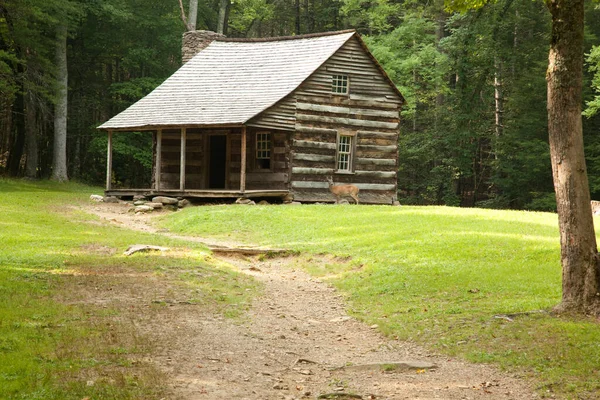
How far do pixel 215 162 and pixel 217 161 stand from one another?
0.34 ft

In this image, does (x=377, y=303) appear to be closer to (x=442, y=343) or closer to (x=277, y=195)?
(x=442, y=343)

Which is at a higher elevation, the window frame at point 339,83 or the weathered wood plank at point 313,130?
the window frame at point 339,83

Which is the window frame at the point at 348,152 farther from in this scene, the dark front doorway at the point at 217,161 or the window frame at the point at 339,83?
the dark front doorway at the point at 217,161

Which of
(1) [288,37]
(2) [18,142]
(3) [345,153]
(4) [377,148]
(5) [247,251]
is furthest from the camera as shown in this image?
(2) [18,142]

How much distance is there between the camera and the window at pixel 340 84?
32781 millimetres

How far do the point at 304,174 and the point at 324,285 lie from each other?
54.4ft

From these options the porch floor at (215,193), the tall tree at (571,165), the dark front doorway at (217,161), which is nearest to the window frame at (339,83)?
the porch floor at (215,193)

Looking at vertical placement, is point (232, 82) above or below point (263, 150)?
above

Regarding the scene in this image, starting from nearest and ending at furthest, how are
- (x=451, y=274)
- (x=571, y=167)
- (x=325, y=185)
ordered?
1. (x=571, y=167)
2. (x=451, y=274)
3. (x=325, y=185)

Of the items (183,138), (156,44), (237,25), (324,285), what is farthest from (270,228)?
(237,25)

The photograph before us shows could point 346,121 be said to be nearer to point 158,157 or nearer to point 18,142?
point 158,157

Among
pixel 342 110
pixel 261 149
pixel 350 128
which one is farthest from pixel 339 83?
pixel 261 149

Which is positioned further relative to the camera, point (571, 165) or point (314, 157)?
point (314, 157)

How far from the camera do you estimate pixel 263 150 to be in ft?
107
